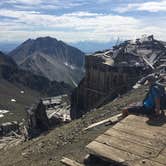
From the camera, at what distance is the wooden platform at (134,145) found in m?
9.08

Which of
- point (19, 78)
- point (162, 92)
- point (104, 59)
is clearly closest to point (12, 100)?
point (19, 78)

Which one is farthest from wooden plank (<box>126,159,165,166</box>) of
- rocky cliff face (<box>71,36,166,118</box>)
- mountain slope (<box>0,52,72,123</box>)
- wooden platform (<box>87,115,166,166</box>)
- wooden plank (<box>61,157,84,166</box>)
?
mountain slope (<box>0,52,72,123</box>)

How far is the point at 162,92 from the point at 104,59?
16.3 m

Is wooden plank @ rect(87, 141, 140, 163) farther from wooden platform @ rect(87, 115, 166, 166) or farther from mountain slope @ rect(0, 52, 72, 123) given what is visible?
mountain slope @ rect(0, 52, 72, 123)

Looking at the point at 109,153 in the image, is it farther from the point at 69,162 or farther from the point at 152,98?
the point at 152,98

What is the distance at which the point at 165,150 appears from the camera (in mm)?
9445

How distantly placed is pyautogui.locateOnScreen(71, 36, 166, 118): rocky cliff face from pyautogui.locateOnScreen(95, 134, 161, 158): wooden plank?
15.0 m

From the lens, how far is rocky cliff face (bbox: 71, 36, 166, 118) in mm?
26094

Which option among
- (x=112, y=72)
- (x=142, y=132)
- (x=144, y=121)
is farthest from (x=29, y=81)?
(x=142, y=132)

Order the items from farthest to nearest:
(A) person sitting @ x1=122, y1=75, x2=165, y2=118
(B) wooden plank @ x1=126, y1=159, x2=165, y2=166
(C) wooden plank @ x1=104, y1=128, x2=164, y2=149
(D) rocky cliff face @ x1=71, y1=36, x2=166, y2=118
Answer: (D) rocky cliff face @ x1=71, y1=36, x2=166, y2=118 → (A) person sitting @ x1=122, y1=75, x2=165, y2=118 → (C) wooden plank @ x1=104, y1=128, x2=164, y2=149 → (B) wooden plank @ x1=126, y1=159, x2=165, y2=166

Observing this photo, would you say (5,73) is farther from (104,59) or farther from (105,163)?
(105,163)

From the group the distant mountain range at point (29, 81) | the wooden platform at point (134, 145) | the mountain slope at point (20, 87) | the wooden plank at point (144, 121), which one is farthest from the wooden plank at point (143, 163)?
the distant mountain range at point (29, 81)

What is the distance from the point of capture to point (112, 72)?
26656 millimetres

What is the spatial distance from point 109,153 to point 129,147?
536 millimetres
